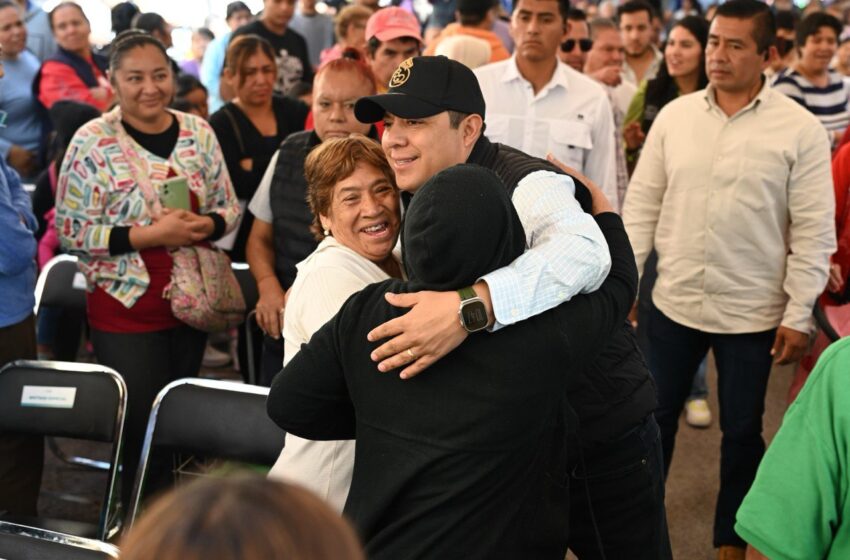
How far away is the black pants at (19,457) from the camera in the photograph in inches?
101

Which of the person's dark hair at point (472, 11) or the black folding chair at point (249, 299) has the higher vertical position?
the person's dark hair at point (472, 11)

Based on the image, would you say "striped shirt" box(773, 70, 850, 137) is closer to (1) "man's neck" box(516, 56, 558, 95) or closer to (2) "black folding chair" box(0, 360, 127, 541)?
(1) "man's neck" box(516, 56, 558, 95)

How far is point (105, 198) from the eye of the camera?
2.76 metres

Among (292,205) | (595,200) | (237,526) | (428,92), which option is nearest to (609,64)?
(292,205)

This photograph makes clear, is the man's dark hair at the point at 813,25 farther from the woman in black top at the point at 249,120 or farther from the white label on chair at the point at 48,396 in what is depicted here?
the white label on chair at the point at 48,396

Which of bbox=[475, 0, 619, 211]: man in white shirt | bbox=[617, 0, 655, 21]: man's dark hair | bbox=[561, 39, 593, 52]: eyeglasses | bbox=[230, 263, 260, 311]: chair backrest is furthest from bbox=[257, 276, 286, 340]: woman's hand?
bbox=[617, 0, 655, 21]: man's dark hair

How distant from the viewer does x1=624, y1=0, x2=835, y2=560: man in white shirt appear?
8.38ft

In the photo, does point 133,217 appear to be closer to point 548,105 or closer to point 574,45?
point 548,105

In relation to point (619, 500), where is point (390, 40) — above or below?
above

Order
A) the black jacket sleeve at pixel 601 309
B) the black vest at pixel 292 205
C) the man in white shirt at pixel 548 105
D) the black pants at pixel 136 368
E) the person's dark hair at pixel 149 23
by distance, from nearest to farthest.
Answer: the black jacket sleeve at pixel 601 309 → the black vest at pixel 292 205 → the black pants at pixel 136 368 → the man in white shirt at pixel 548 105 → the person's dark hair at pixel 149 23

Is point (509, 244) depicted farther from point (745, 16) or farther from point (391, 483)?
point (745, 16)

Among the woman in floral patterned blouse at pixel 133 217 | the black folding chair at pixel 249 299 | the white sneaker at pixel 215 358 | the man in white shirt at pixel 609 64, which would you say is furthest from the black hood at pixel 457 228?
the white sneaker at pixel 215 358

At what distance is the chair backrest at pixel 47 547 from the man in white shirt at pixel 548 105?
1889 millimetres

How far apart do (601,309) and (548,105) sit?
1754 millimetres
